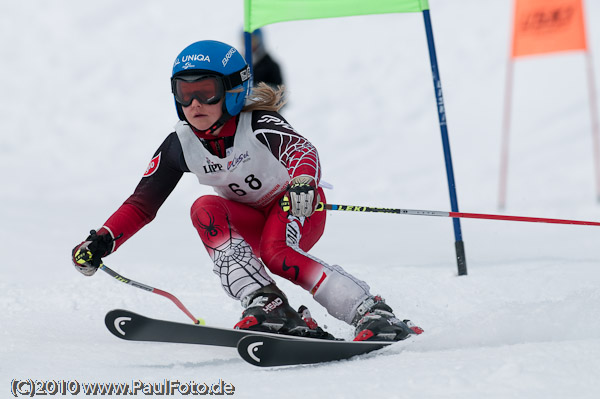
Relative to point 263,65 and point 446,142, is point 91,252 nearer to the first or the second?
point 446,142

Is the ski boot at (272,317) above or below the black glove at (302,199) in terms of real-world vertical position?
below

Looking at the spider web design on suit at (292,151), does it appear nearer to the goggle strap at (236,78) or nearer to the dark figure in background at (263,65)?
the goggle strap at (236,78)

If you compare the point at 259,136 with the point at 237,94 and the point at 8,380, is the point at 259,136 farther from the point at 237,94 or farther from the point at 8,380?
the point at 8,380

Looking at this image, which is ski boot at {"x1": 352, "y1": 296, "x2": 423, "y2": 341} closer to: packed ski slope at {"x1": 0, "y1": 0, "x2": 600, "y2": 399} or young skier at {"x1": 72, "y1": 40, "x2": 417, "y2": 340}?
young skier at {"x1": 72, "y1": 40, "x2": 417, "y2": 340}

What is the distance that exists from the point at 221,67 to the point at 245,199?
0.64m

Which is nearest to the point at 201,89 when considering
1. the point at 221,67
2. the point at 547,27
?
the point at 221,67

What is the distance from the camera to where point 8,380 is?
9.25 feet

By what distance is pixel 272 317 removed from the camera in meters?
3.23

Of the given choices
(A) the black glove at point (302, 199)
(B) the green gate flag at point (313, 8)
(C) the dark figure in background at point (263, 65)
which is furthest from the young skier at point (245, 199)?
(C) the dark figure in background at point (263, 65)

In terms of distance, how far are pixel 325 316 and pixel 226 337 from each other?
1260mm

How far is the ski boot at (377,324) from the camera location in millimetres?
3029

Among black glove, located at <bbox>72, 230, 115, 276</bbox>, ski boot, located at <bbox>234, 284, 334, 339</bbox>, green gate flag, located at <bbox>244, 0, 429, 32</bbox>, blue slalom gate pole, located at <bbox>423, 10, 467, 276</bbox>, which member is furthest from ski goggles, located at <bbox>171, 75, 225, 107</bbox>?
blue slalom gate pole, located at <bbox>423, 10, 467, 276</bbox>

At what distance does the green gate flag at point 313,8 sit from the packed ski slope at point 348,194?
1.80 meters

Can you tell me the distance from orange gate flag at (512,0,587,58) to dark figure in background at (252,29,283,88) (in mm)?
3256
